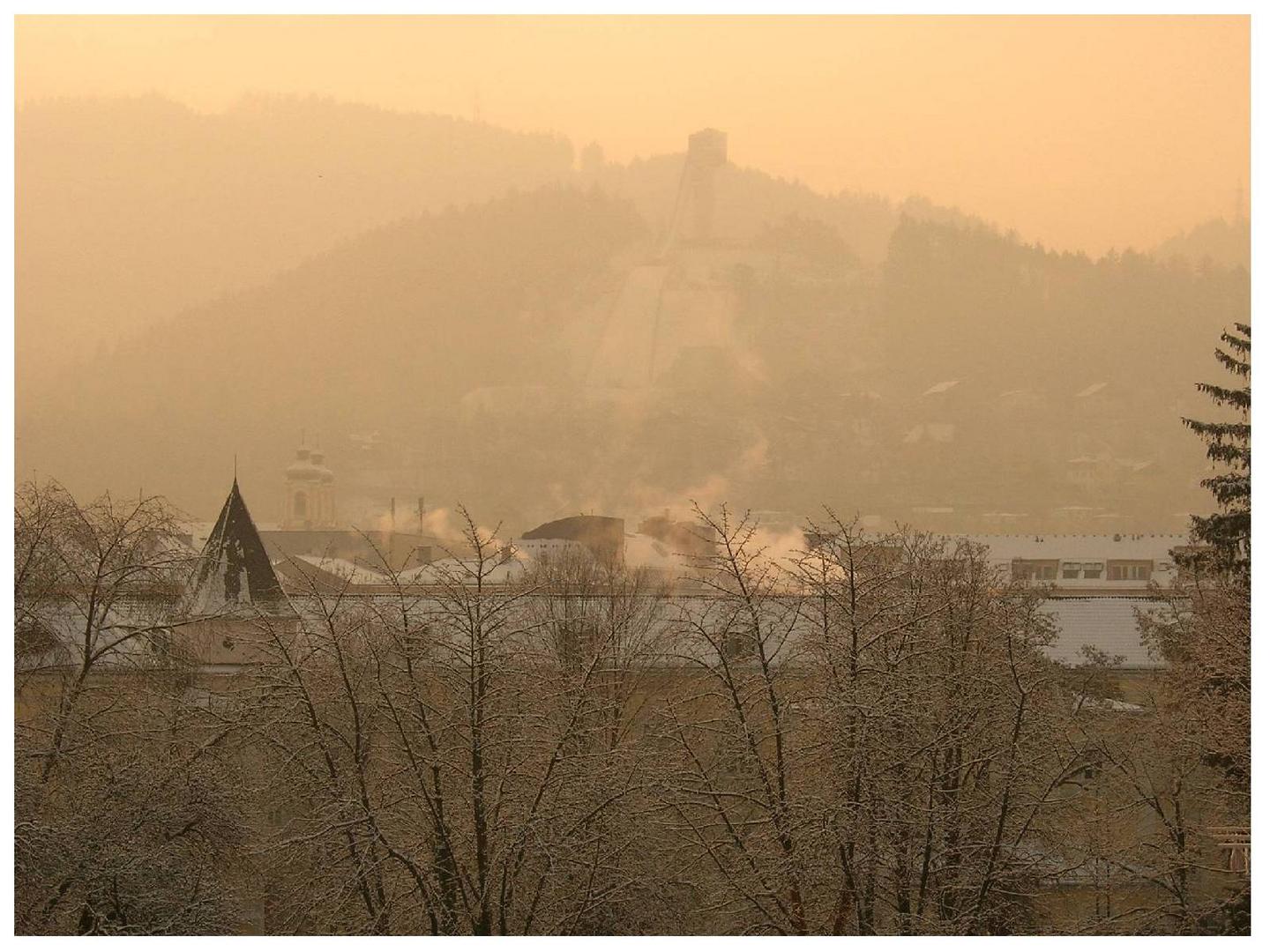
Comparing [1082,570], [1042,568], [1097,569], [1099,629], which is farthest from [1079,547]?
[1099,629]

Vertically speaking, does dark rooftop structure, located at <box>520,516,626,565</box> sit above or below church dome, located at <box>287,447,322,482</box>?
below

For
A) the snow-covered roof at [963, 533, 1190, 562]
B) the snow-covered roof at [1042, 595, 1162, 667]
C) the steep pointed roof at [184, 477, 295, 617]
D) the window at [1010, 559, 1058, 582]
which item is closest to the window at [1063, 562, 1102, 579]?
the snow-covered roof at [963, 533, 1190, 562]

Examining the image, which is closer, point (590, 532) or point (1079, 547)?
point (590, 532)

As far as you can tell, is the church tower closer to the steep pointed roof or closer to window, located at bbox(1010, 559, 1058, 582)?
window, located at bbox(1010, 559, 1058, 582)

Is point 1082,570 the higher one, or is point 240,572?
point 1082,570

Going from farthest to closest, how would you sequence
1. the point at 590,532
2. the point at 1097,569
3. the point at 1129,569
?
the point at 1129,569
the point at 590,532
the point at 1097,569

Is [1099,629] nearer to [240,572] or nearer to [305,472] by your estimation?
[240,572]

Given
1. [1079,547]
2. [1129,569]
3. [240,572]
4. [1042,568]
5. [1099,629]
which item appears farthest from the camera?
[1079,547]
